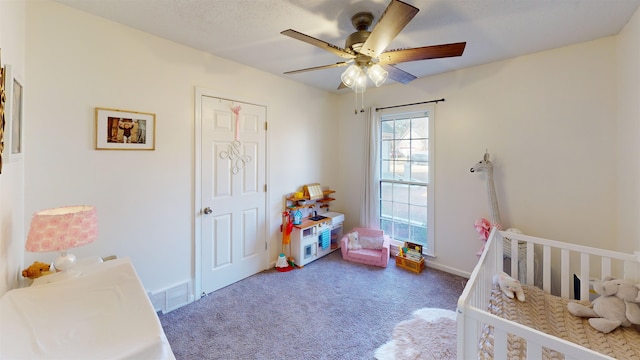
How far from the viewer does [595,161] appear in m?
2.23

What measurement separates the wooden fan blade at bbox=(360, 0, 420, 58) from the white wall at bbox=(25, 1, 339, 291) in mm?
1721

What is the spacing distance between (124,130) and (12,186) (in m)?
0.78

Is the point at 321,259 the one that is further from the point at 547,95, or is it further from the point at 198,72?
the point at 547,95

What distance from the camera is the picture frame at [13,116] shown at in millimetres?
1202

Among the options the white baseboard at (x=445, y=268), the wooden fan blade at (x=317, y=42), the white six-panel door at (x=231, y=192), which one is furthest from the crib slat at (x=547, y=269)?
the white six-panel door at (x=231, y=192)

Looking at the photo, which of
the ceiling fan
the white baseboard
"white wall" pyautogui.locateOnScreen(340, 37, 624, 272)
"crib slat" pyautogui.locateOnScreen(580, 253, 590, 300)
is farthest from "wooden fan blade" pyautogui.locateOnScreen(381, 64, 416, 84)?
the white baseboard

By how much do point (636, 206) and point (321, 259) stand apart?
297 centimetres

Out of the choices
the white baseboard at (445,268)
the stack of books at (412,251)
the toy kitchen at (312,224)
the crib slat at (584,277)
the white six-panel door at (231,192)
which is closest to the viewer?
the crib slat at (584,277)

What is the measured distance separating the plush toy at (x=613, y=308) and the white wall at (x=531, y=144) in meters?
0.96

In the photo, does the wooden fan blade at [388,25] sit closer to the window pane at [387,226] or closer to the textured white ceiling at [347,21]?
the textured white ceiling at [347,21]

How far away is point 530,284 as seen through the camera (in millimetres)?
2070

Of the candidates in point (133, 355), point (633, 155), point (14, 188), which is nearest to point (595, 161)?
point (633, 155)

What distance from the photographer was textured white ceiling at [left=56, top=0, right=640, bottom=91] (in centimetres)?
171

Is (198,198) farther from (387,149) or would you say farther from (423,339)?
(387,149)
